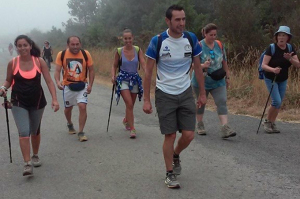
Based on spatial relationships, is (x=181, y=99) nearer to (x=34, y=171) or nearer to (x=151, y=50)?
(x=151, y=50)

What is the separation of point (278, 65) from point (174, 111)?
9.60 ft

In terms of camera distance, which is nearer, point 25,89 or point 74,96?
point 25,89

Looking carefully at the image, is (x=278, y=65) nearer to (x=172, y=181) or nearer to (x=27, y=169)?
(x=172, y=181)

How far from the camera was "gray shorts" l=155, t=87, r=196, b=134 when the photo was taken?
4238 millimetres

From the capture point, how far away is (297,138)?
6230mm

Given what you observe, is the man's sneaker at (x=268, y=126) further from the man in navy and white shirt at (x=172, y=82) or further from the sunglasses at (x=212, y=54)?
the man in navy and white shirt at (x=172, y=82)

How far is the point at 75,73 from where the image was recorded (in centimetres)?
654

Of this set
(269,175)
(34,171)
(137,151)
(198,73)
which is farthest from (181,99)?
(34,171)

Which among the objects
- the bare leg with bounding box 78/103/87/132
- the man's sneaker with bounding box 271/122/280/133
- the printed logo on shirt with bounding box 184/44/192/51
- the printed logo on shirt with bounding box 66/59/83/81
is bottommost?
the man's sneaker with bounding box 271/122/280/133

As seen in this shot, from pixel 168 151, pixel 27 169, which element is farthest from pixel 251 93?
pixel 27 169

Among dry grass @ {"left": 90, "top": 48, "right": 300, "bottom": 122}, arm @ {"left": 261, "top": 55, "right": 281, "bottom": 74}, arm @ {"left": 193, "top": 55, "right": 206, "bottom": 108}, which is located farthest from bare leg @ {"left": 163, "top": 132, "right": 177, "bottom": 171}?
dry grass @ {"left": 90, "top": 48, "right": 300, "bottom": 122}

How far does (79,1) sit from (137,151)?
65906 mm

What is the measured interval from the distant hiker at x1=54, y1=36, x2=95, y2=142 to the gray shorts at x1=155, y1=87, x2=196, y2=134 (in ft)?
8.34

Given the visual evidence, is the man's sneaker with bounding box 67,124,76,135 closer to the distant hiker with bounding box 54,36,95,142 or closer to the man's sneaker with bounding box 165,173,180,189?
the distant hiker with bounding box 54,36,95,142
